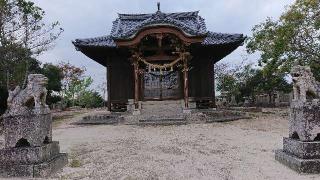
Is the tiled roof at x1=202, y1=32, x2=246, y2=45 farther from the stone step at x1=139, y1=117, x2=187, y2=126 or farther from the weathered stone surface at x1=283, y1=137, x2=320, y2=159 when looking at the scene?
the weathered stone surface at x1=283, y1=137, x2=320, y2=159

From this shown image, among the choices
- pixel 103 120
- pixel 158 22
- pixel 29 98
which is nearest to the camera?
pixel 29 98

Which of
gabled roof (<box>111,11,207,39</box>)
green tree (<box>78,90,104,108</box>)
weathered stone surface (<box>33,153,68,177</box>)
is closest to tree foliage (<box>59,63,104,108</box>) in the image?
green tree (<box>78,90,104,108</box>)

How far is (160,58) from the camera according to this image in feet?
70.2

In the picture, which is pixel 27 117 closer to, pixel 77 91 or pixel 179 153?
pixel 179 153

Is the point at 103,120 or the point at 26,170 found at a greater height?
the point at 103,120

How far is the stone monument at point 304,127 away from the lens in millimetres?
7238

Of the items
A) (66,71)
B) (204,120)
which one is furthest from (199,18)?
(66,71)

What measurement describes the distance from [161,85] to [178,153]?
13877 mm

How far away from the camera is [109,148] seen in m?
10.9

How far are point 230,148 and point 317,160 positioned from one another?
3.64 m

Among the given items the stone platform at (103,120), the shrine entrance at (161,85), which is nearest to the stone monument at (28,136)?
the stone platform at (103,120)

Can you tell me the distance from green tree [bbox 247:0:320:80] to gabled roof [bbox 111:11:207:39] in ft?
12.2

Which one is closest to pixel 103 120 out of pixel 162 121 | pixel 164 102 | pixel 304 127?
pixel 162 121

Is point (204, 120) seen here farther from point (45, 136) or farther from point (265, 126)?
point (45, 136)
